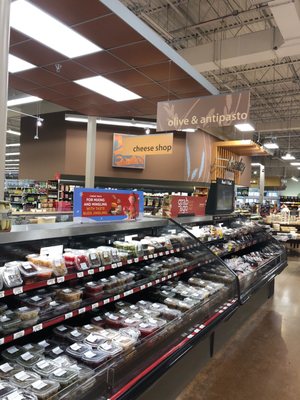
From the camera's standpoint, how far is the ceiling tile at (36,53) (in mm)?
5372

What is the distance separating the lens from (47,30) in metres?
4.84

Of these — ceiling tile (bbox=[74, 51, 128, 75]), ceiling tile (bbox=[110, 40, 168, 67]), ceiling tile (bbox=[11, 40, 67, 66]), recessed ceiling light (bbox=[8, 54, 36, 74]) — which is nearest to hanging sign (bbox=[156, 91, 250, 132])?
ceiling tile (bbox=[110, 40, 168, 67])

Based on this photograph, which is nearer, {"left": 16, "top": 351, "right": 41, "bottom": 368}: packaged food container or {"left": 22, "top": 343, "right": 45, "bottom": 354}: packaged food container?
{"left": 16, "top": 351, "right": 41, "bottom": 368}: packaged food container

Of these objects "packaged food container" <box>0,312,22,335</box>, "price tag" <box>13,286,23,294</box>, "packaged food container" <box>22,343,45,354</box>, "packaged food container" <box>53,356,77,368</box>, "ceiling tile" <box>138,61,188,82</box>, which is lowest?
"packaged food container" <box>53,356,77,368</box>

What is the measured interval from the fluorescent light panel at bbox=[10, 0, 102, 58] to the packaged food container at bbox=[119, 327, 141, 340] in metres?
4.11

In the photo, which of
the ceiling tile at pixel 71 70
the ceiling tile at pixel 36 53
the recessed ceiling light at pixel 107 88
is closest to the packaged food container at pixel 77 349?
the ceiling tile at pixel 36 53

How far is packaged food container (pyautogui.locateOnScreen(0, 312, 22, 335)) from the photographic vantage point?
2.14m

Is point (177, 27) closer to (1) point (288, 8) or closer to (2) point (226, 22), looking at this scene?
(2) point (226, 22)

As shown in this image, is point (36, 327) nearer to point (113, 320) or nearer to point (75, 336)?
point (75, 336)

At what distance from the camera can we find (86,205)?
346 centimetres

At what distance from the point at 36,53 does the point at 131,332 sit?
4.95 metres

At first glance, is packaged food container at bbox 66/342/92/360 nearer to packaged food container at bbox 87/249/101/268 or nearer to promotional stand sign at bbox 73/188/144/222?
packaged food container at bbox 87/249/101/268

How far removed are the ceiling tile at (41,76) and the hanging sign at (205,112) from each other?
7.73ft

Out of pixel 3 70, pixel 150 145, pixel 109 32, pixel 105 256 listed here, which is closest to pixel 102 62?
pixel 109 32
